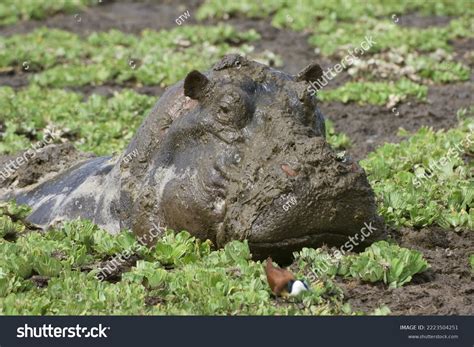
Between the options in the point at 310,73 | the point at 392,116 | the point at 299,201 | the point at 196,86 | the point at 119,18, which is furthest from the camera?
the point at 119,18

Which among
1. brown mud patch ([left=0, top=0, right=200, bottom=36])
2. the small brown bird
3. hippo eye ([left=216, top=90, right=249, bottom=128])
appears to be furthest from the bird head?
brown mud patch ([left=0, top=0, right=200, bottom=36])

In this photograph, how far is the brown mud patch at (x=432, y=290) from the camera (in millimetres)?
6613

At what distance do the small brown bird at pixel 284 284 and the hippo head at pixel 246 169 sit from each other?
46 cm

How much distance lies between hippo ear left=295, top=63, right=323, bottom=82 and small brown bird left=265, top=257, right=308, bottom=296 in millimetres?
1897

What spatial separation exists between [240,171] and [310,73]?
1161 millimetres

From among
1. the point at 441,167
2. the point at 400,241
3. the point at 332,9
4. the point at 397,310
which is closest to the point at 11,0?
the point at 332,9

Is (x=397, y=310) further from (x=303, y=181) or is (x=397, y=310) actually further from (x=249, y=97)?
(x=249, y=97)

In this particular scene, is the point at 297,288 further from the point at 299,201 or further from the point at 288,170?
the point at 288,170

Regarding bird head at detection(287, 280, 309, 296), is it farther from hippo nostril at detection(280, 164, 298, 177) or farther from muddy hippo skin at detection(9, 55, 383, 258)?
hippo nostril at detection(280, 164, 298, 177)

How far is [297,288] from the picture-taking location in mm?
6617

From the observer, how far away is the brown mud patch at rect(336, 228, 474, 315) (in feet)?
21.7

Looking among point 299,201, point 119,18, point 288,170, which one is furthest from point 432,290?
point 119,18

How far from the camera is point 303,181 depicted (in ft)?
23.2
